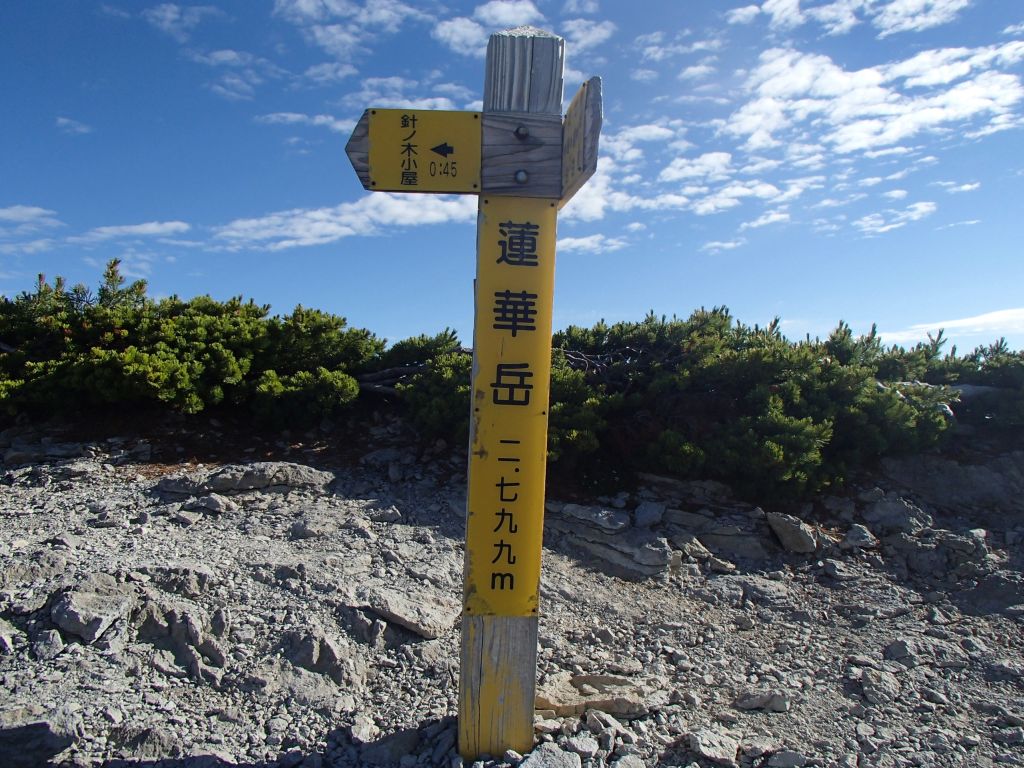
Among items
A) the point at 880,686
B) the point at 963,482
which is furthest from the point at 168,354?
the point at 963,482

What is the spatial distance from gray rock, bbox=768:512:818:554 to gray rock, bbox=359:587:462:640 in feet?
9.39

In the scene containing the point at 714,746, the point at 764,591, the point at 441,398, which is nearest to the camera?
the point at 714,746

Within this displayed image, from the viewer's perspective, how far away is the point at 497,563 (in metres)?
3.12

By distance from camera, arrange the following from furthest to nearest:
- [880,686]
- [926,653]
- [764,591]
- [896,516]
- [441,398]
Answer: [441,398] → [896,516] → [764,591] → [926,653] → [880,686]

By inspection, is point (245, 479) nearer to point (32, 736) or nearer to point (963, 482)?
point (32, 736)

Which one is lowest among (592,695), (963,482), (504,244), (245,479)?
(592,695)

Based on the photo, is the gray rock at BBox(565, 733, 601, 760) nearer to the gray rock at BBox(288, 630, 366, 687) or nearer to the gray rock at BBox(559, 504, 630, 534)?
the gray rock at BBox(288, 630, 366, 687)

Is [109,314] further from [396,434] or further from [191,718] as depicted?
[191,718]

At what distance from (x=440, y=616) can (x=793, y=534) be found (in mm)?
3080

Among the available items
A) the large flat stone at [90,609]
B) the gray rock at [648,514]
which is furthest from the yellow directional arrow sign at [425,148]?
the gray rock at [648,514]

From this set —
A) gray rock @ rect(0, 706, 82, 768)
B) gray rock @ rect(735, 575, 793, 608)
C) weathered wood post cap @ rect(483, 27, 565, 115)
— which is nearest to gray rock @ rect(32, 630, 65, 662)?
gray rock @ rect(0, 706, 82, 768)

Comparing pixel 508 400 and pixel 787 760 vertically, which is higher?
pixel 508 400

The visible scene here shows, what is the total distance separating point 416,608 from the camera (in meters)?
4.19

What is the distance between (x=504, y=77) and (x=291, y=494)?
3811 mm
